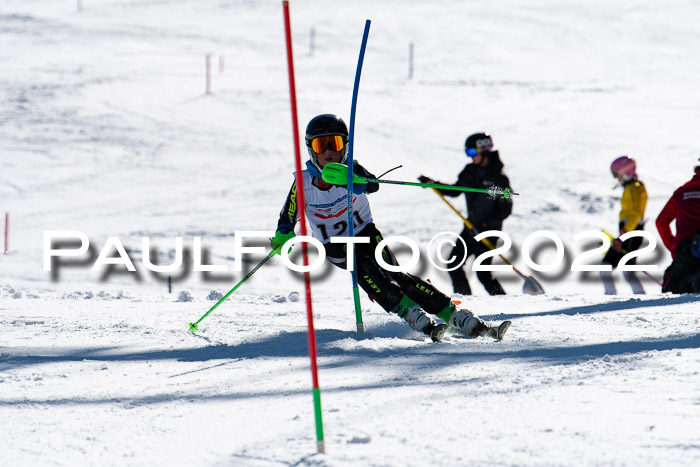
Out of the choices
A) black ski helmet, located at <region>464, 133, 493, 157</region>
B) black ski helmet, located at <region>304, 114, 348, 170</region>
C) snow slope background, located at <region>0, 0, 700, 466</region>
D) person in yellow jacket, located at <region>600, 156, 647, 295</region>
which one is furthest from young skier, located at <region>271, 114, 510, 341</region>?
person in yellow jacket, located at <region>600, 156, 647, 295</region>

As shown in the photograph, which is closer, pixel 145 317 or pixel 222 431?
pixel 222 431

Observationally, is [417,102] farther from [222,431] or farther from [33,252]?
[222,431]

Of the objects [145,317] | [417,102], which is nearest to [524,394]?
[145,317]

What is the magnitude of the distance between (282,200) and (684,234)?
8607 millimetres

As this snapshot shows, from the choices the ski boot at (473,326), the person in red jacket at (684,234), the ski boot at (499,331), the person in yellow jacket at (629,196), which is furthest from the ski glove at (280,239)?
the person in yellow jacket at (629,196)

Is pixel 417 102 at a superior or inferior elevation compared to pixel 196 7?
inferior

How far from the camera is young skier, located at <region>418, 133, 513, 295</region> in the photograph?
307 inches

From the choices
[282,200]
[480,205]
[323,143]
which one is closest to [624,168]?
[480,205]

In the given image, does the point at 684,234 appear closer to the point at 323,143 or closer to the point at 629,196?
the point at 629,196

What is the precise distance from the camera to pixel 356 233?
494 cm

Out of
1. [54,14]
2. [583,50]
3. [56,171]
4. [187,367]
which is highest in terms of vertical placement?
[54,14]

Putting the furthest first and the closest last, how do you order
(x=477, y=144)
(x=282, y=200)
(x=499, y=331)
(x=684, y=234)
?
(x=282, y=200), (x=477, y=144), (x=684, y=234), (x=499, y=331)

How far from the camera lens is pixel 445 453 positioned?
2.56 m

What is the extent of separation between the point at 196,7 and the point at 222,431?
125 ft
